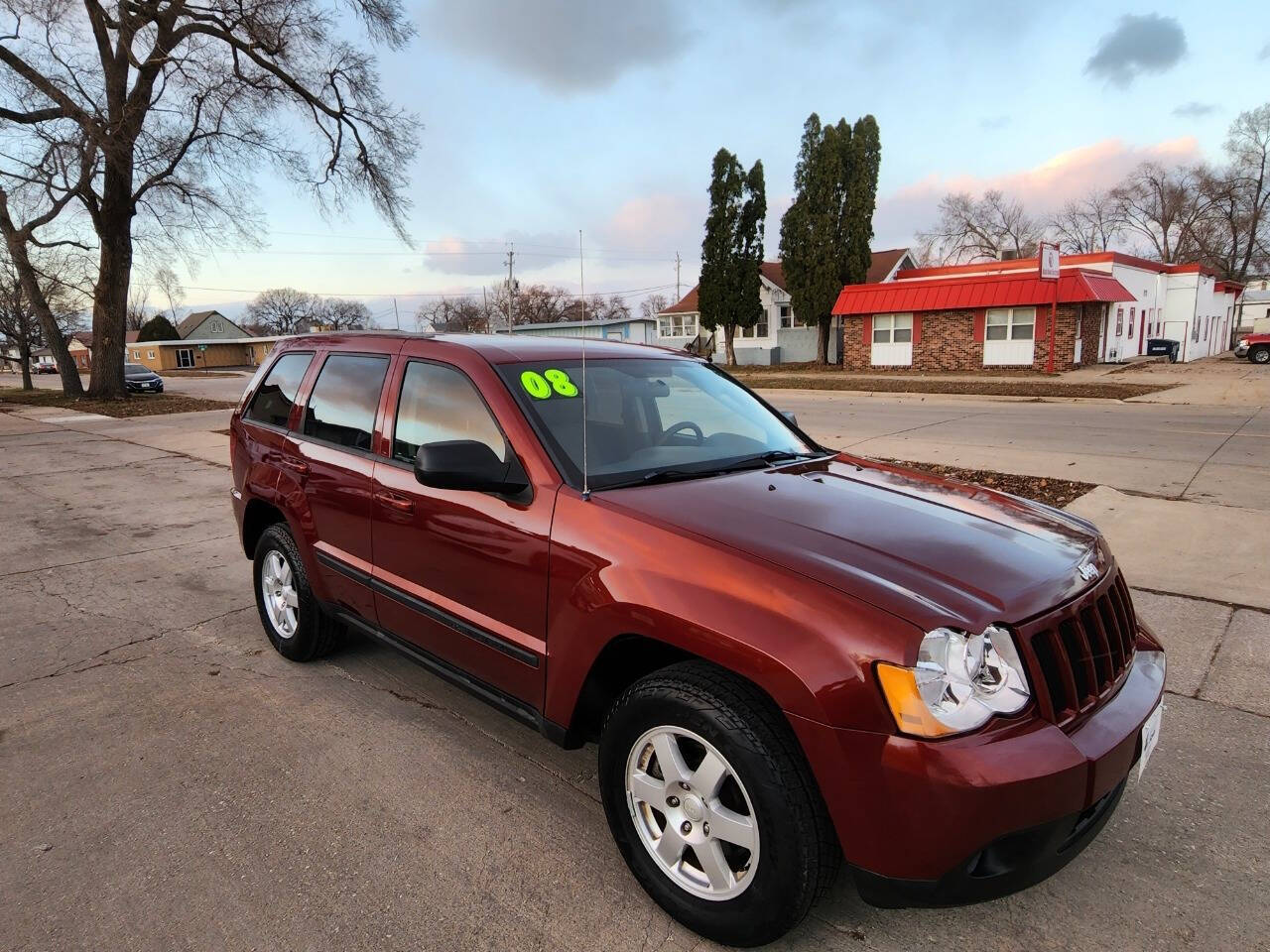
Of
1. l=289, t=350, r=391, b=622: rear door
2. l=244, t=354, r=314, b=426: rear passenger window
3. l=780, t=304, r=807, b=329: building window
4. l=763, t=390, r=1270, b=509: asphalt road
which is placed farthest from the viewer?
l=780, t=304, r=807, b=329: building window

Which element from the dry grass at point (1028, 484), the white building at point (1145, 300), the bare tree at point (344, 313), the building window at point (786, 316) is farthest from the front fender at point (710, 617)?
the bare tree at point (344, 313)

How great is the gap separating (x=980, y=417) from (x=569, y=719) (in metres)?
14.5

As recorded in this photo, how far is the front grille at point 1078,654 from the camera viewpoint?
1936 mm

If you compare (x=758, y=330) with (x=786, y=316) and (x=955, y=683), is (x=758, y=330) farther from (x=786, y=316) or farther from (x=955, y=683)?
(x=955, y=683)

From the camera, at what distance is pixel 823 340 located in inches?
1371

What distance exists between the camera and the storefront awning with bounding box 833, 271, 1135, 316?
26328mm

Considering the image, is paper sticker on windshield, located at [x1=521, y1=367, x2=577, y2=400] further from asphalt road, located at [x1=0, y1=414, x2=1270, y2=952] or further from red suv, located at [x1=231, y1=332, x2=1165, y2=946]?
asphalt road, located at [x1=0, y1=414, x2=1270, y2=952]

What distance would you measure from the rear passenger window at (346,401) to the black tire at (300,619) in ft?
2.01

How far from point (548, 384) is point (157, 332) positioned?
109 metres

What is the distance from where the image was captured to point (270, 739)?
10.8 feet

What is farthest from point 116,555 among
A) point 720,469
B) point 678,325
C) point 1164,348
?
point 678,325

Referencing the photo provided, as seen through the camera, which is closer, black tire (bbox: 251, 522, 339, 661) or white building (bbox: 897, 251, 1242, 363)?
black tire (bbox: 251, 522, 339, 661)

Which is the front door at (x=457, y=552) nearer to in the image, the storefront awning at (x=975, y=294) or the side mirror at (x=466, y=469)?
the side mirror at (x=466, y=469)

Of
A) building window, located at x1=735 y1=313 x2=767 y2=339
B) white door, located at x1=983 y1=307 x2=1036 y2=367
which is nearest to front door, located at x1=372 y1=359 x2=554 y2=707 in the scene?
white door, located at x1=983 y1=307 x2=1036 y2=367
